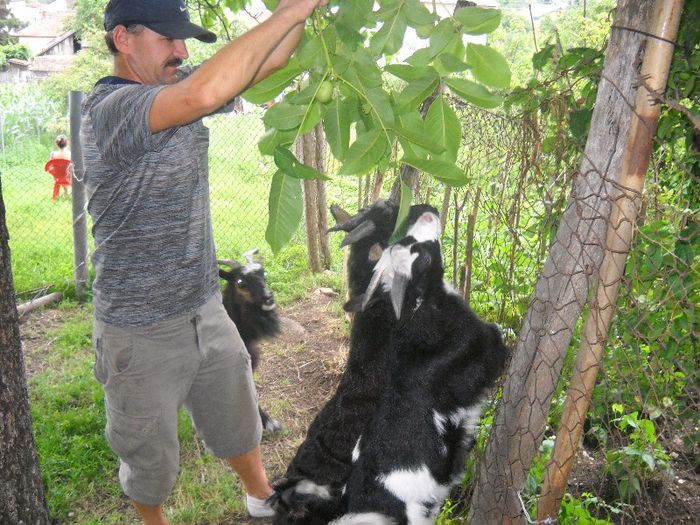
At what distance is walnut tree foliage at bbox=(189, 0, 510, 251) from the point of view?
1.63 m

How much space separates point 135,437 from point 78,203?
4.24 meters

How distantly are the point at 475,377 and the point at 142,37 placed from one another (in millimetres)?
2162

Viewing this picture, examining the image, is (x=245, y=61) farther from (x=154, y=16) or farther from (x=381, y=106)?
(x=154, y=16)

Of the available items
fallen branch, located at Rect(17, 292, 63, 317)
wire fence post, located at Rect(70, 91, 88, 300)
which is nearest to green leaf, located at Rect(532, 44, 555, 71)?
wire fence post, located at Rect(70, 91, 88, 300)

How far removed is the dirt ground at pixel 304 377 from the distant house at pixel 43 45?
1796cm

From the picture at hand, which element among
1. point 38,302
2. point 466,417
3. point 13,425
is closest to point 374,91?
point 466,417

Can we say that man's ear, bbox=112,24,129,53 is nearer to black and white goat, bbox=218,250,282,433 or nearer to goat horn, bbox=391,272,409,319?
goat horn, bbox=391,272,409,319

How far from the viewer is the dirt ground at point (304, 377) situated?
3.20 meters

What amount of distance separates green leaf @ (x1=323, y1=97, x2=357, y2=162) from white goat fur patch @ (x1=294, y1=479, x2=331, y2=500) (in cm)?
178

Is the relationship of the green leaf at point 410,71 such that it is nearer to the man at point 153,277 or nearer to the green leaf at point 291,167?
the green leaf at point 291,167

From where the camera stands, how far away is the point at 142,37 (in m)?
2.46

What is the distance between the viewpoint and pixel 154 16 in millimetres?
2402

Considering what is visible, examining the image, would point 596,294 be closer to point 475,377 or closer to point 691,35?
point 691,35

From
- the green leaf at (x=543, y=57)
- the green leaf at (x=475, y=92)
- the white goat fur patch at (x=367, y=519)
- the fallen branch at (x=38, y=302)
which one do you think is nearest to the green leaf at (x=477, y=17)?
the green leaf at (x=475, y=92)
